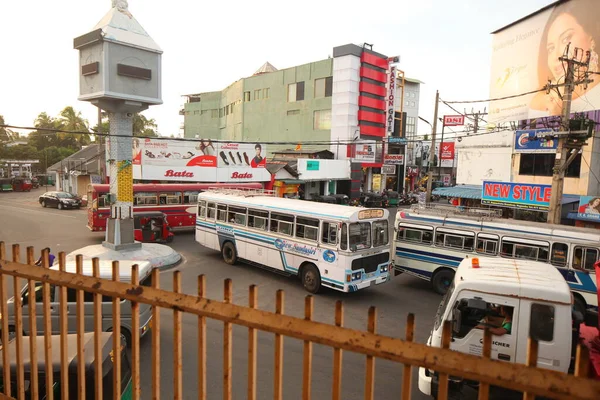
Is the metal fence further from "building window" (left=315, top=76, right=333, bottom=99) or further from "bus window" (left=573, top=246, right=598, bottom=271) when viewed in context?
"building window" (left=315, top=76, right=333, bottom=99)

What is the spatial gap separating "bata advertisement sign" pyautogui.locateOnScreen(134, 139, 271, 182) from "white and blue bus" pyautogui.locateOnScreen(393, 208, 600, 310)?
17.9 metres

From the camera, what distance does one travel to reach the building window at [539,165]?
21781 mm

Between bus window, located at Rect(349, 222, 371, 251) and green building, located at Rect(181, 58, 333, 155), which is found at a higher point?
green building, located at Rect(181, 58, 333, 155)

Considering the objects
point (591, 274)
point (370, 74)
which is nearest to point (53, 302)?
point (591, 274)

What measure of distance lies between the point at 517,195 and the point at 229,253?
1645 cm

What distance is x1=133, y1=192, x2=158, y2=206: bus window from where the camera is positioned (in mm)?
20312

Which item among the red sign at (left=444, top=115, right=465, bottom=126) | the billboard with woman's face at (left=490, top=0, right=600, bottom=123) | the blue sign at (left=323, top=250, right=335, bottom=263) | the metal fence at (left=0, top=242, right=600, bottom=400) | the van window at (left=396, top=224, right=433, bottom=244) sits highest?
the billboard with woman's face at (left=490, top=0, right=600, bottom=123)

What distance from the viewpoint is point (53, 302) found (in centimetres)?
719

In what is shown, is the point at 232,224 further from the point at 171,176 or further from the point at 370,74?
the point at 370,74

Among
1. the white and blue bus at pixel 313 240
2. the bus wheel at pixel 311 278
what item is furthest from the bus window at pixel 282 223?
the bus wheel at pixel 311 278

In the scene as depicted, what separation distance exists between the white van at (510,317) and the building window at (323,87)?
117 feet

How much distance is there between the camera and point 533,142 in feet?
75.7

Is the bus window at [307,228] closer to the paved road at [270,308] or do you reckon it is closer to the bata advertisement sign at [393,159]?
the paved road at [270,308]

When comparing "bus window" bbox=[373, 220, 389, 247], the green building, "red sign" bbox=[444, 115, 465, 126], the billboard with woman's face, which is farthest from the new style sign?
the green building
